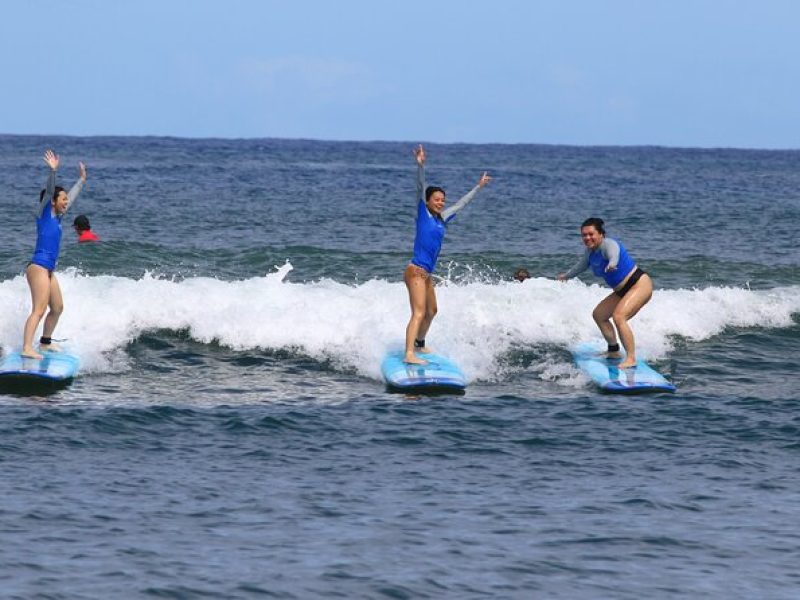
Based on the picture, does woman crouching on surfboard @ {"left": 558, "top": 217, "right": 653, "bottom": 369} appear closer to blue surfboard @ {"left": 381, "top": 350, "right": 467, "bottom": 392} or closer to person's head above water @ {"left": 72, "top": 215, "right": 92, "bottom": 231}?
blue surfboard @ {"left": 381, "top": 350, "right": 467, "bottom": 392}

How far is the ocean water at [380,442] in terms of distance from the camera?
8062 mm

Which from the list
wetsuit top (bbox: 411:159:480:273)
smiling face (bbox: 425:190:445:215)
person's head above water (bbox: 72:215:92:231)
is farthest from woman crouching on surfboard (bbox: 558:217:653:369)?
person's head above water (bbox: 72:215:92:231)

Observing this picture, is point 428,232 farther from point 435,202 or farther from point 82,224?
point 82,224

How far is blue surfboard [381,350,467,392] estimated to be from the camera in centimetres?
1327

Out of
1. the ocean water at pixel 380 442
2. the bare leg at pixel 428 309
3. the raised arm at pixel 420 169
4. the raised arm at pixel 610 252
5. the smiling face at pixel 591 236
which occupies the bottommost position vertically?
the ocean water at pixel 380 442

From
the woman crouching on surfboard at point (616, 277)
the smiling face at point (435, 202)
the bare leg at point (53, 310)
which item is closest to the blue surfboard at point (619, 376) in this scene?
the woman crouching on surfboard at point (616, 277)

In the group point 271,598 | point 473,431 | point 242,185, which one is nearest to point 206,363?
Answer: point 473,431

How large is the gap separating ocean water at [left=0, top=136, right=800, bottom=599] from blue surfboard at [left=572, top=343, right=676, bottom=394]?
7.3 inches

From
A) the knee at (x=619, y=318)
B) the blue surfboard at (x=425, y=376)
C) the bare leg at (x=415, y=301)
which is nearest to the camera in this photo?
the blue surfboard at (x=425, y=376)

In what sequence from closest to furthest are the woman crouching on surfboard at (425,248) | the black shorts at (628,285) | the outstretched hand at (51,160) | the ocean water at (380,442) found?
1. the ocean water at (380,442)
2. the outstretched hand at (51,160)
3. the woman crouching on surfboard at (425,248)
4. the black shorts at (628,285)

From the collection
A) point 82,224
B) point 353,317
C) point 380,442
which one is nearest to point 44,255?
point 82,224

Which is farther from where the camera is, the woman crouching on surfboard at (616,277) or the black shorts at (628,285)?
the black shorts at (628,285)

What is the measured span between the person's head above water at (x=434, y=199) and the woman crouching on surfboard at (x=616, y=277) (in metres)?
1.51

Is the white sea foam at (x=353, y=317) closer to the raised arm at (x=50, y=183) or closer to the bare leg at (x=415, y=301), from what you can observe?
the bare leg at (x=415, y=301)
